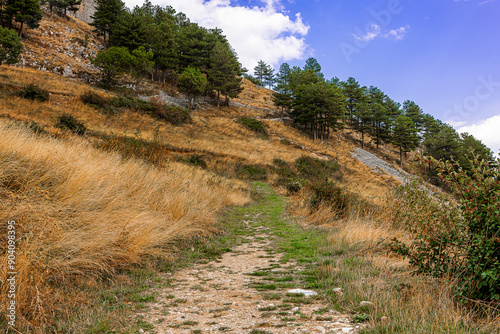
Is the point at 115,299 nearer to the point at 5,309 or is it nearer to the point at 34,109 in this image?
the point at 5,309

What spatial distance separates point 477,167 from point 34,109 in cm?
2113

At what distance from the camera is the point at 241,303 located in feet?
9.89

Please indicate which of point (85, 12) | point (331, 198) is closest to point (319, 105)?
point (331, 198)

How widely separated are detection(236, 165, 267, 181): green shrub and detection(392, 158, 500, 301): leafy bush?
1592 cm

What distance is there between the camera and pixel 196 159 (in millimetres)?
17844

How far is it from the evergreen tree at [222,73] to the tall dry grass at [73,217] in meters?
38.2

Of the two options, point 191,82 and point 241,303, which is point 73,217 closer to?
point 241,303

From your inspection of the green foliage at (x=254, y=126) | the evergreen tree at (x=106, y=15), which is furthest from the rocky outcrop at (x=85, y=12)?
the green foliage at (x=254, y=126)

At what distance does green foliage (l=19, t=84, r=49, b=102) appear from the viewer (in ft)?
60.5

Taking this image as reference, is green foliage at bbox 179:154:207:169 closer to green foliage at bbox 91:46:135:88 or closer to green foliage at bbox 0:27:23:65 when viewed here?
green foliage at bbox 91:46:135:88

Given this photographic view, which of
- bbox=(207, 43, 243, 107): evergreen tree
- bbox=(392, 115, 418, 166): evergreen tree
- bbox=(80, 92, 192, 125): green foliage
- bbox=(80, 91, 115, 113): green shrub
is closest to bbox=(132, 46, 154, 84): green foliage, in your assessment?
bbox=(80, 92, 192, 125): green foliage

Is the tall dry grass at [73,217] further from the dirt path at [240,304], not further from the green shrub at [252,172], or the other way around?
the green shrub at [252,172]

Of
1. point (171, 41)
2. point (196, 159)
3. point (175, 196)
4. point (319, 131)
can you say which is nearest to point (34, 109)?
point (196, 159)

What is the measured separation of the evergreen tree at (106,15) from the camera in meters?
47.8
